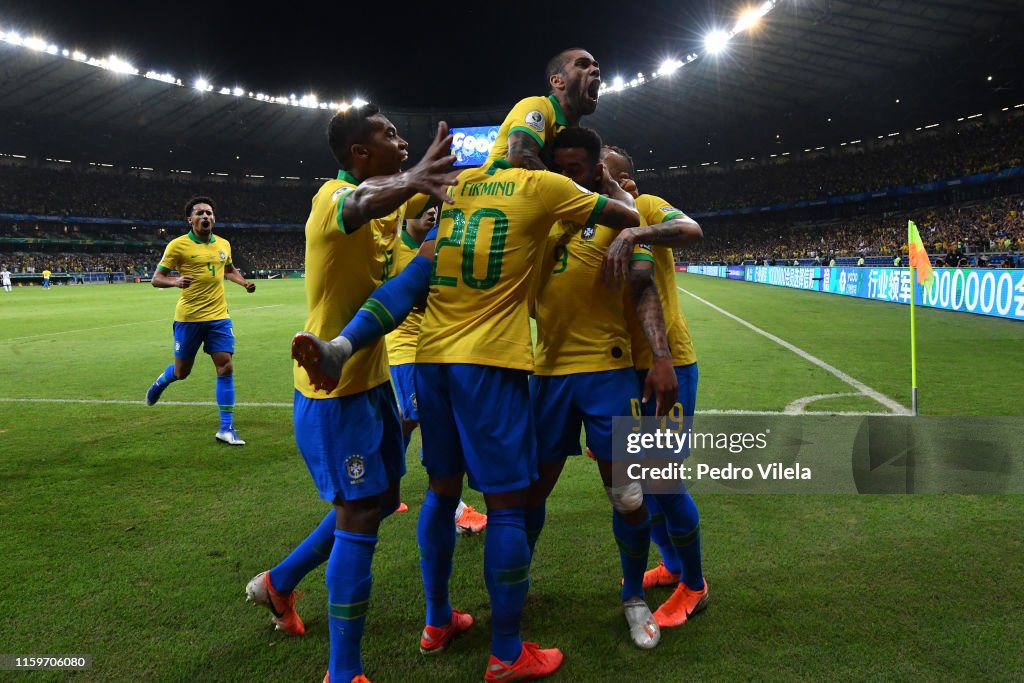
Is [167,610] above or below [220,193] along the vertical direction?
below

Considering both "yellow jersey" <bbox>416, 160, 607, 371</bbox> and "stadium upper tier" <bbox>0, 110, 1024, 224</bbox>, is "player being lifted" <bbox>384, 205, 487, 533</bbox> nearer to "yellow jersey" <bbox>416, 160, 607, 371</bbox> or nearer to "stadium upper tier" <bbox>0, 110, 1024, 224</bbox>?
"yellow jersey" <bbox>416, 160, 607, 371</bbox>

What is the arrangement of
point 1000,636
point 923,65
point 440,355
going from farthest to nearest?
point 923,65, point 1000,636, point 440,355

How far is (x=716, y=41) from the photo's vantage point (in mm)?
35938

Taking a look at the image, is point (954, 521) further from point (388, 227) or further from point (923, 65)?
point (923, 65)

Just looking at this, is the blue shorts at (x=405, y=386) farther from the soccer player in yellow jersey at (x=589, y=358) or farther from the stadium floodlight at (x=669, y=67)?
the stadium floodlight at (x=669, y=67)

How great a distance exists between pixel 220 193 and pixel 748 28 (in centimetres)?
5249

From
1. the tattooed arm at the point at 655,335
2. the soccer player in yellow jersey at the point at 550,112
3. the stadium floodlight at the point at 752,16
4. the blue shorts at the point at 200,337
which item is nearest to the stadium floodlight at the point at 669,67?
the stadium floodlight at the point at 752,16

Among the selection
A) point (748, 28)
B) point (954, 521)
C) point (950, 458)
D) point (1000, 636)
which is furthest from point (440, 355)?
point (748, 28)

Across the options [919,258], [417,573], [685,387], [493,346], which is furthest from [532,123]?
[919,258]

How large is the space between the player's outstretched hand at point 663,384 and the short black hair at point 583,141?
97 cm

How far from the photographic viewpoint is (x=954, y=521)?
3879 millimetres

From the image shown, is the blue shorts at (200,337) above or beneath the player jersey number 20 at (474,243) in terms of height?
beneath

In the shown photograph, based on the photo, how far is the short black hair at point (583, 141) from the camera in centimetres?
279

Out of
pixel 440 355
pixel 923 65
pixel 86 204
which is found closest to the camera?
pixel 440 355
